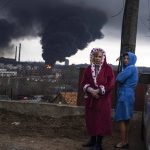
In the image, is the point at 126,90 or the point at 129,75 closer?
the point at 129,75

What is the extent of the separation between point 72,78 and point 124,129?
1782 inches

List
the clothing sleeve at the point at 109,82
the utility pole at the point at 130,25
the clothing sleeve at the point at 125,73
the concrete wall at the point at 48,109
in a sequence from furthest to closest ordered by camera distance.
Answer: the concrete wall at the point at 48,109, the utility pole at the point at 130,25, the clothing sleeve at the point at 125,73, the clothing sleeve at the point at 109,82

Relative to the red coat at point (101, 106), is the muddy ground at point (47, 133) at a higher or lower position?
lower

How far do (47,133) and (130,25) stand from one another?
304cm

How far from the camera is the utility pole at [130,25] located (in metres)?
10.8

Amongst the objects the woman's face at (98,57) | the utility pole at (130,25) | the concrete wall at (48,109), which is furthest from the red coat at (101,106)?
the concrete wall at (48,109)

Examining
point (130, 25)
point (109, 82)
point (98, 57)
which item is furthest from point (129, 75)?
point (130, 25)

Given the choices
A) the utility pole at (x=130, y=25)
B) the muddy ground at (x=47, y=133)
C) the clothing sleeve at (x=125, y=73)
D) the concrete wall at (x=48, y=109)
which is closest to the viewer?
the clothing sleeve at (x=125, y=73)

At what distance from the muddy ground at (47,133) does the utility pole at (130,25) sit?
5.43ft

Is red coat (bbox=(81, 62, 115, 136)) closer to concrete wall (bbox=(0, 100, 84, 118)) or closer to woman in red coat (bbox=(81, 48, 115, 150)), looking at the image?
woman in red coat (bbox=(81, 48, 115, 150))

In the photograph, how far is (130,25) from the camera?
35.4ft

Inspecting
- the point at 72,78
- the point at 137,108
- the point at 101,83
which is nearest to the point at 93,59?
the point at 101,83

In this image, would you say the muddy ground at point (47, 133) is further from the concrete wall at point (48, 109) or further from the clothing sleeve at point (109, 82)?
the clothing sleeve at point (109, 82)

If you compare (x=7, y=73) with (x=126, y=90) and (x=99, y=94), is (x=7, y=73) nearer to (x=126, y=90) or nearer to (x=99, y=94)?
(x=126, y=90)
